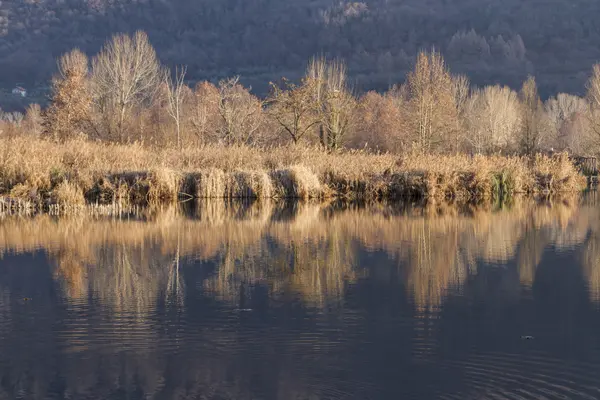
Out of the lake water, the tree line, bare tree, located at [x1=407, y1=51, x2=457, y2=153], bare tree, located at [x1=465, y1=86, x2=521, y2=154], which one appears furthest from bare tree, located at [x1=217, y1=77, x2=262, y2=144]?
the lake water

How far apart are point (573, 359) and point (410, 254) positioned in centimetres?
636

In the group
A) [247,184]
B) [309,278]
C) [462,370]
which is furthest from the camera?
[247,184]

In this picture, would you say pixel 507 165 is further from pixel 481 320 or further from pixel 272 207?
pixel 481 320

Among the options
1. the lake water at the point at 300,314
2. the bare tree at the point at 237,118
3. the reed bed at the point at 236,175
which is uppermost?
the bare tree at the point at 237,118

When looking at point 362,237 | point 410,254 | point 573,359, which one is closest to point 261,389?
point 573,359

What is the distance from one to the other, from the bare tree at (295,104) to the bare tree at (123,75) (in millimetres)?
16301

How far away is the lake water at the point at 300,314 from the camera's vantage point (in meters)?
6.46

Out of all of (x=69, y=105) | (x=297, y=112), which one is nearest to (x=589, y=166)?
(x=297, y=112)

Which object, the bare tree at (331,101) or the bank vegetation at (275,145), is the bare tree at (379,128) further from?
the bare tree at (331,101)

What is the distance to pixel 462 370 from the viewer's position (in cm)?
670

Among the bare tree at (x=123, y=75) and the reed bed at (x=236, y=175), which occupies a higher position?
the bare tree at (x=123, y=75)

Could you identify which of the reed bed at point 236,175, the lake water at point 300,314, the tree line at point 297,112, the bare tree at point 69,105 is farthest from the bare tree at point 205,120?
the lake water at point 300,314

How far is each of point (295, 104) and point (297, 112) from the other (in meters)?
0.60

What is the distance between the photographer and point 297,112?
4097 cm
